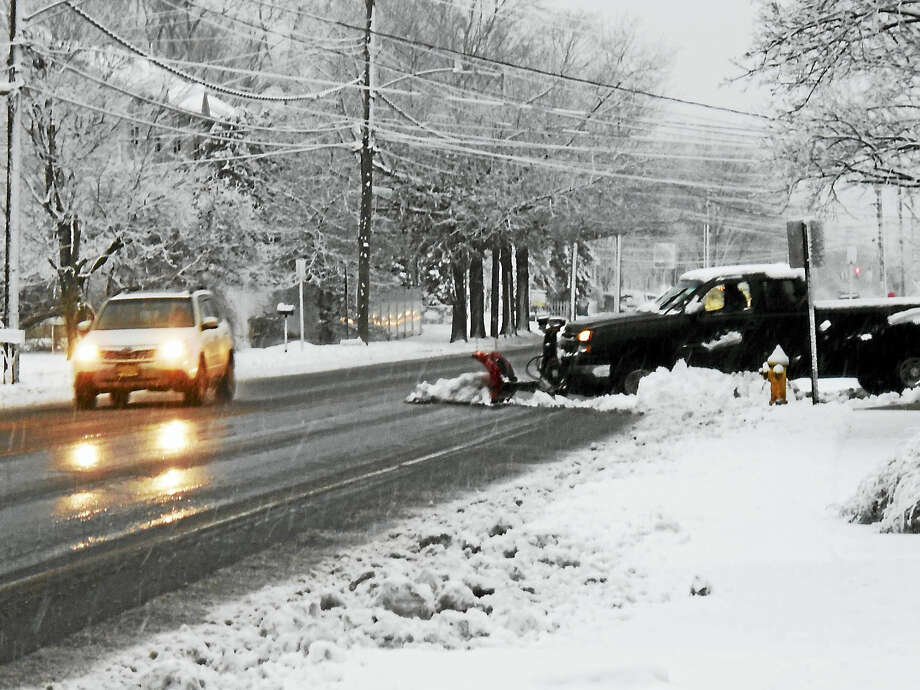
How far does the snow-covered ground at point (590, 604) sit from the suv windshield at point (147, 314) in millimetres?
11268

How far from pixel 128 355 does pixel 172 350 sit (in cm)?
67

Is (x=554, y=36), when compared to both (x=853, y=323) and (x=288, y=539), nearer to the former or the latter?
(x=853, y=323)

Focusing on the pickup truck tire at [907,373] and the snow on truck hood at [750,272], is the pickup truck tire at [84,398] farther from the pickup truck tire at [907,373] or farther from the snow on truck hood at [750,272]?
the pickup truck tire at [907,373]

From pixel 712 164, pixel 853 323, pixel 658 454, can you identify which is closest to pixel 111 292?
pixel 853 323

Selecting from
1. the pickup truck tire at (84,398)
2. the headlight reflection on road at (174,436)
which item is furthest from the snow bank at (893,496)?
the pickup truck tire at (84,398)

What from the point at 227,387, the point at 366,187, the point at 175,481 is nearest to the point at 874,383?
the point at 227,387

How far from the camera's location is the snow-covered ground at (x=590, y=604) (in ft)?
17.2

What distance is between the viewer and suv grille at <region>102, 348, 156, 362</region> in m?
19.7

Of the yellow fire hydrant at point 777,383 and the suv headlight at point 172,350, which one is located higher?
the suv headlight at point 172,350

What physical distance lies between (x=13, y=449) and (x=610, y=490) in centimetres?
734

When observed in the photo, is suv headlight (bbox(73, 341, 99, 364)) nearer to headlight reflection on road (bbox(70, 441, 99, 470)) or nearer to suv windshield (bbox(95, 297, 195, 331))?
suv windshield (bbox(95, 297, 195, 331))

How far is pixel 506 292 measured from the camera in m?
54.2

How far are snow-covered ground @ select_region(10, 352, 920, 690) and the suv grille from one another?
10.2 m

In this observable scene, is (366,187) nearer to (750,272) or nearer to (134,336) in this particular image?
(134,336)
